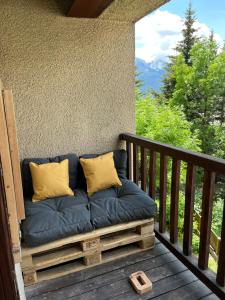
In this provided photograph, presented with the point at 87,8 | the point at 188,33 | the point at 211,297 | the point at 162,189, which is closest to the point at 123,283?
the point at 211,297

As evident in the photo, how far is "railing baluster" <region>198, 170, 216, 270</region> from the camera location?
151 centimetres

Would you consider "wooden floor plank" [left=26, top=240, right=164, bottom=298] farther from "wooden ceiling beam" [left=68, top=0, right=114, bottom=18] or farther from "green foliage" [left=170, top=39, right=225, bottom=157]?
"green foliage" [left=170, top=39, right=225, bottom=157]

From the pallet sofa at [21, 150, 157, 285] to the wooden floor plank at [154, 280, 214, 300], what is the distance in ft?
1.53

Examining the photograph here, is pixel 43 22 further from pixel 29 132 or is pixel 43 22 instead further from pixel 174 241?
pixel 174 241

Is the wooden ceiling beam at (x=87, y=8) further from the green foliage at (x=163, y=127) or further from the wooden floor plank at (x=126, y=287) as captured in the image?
the green foliage at (x=163, y=127)

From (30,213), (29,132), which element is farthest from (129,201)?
(29,132)

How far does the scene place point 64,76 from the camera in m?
2.48

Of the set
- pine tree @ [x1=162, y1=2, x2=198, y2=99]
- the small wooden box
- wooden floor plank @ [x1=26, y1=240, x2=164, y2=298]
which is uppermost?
pine tree @ [x1=162, y1=2, x2=198, y2=99]

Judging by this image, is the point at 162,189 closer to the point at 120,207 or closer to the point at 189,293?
the point at 120,207

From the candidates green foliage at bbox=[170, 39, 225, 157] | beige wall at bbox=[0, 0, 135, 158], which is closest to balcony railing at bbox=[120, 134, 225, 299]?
beige wall at bbox=[0, 0, 135, 158]

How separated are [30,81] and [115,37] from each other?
1.07 meters

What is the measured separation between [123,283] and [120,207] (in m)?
0.56

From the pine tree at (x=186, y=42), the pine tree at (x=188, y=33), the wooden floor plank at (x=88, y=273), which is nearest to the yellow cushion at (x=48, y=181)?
the wooden floor plank at (x=88, y=273)

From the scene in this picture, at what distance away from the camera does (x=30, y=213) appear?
1.91m
